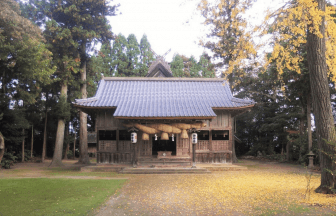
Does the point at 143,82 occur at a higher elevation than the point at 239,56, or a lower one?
higher

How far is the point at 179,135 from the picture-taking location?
52.1 feet

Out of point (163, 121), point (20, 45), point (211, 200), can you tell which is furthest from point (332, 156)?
point (20, 45)

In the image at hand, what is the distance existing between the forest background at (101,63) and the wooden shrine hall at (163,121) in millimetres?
2671

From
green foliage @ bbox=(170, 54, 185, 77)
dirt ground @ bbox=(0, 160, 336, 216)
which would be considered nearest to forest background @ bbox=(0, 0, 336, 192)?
dirt ground @ bbox=(0, 160, 336, 216)

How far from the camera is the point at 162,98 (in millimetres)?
16766

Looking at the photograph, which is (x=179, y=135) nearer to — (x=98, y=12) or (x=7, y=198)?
(x=7, y=198)

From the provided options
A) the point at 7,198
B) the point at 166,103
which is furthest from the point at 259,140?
the point at 7,198

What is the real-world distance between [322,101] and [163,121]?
8836mm

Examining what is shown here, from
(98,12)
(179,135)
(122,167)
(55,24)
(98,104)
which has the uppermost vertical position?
(98,12)

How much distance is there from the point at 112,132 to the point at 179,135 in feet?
14.5

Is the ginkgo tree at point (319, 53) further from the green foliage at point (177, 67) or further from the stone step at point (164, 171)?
the green foliage at point (177, 67)

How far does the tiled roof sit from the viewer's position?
1469 centimetres

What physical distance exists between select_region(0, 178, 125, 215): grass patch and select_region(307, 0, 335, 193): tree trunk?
7086 mm

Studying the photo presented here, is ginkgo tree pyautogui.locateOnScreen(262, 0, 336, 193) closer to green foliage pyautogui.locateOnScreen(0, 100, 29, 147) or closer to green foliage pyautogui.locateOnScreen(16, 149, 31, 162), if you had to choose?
green foliage pyautogui.locateOnScreen(0, 100, 29, 147)
